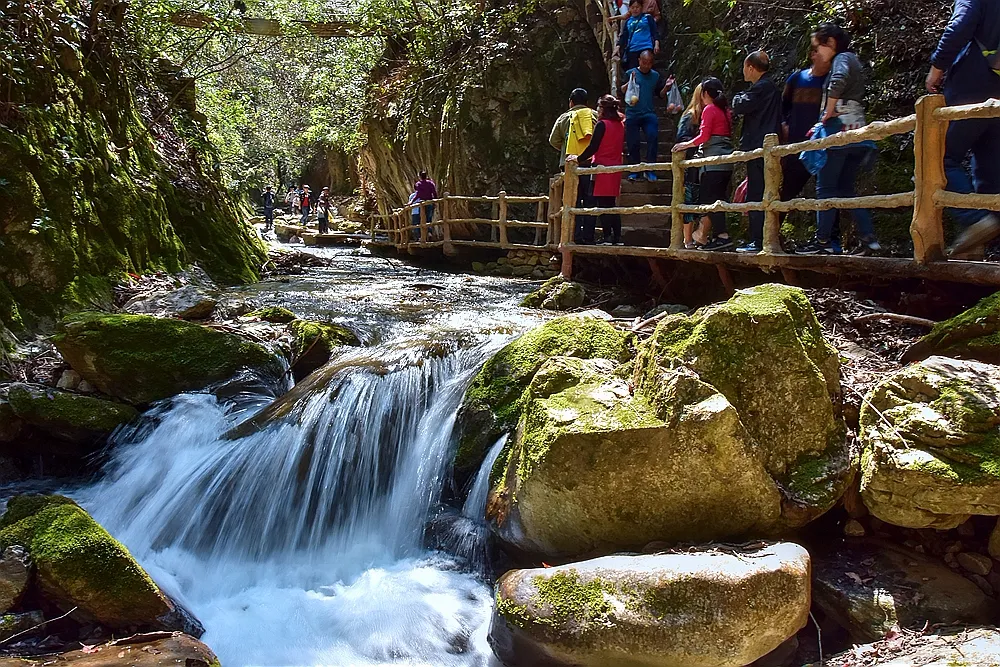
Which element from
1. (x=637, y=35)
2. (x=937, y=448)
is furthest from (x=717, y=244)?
(x=637, y=35)

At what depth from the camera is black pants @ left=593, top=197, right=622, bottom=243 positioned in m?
8.42

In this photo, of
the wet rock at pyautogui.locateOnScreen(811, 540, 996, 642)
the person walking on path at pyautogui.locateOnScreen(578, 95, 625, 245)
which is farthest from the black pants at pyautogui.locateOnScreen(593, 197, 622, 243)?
the wet rock at pyautogui.locateOnScreen(811, 540, 996, 642)

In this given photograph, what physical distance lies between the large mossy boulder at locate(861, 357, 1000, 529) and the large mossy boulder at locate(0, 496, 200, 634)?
13.0 ft

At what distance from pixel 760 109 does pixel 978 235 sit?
8.56 ft

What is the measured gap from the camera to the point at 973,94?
15.5ft

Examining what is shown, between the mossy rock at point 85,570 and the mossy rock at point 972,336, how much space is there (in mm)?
Result: 4773

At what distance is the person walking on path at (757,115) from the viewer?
6332mm

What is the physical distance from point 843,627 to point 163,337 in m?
5.72

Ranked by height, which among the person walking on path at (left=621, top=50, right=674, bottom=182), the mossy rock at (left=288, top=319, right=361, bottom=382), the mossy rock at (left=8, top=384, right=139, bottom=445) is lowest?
the mossy rock at (left=8, top=384, right=139, bottom=445)

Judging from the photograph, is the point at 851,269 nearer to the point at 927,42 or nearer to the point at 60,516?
the point at 927,42

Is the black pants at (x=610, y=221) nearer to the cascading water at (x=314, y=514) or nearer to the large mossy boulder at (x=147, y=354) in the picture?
the cascading water at (x=314, y=514)

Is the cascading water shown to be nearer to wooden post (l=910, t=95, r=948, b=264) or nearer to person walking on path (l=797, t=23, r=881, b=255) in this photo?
person walking on path (l=797, t=23, r=881, b=255)

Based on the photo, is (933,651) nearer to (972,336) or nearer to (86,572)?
(972,336)

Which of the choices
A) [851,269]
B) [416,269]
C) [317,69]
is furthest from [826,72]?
[317,69]
